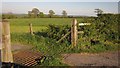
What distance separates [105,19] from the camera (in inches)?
634

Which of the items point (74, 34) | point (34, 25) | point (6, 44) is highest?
point (6, 44)

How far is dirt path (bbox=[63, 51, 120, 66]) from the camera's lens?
10.2 m

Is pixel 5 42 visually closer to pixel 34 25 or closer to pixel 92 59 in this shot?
pixel 92 59

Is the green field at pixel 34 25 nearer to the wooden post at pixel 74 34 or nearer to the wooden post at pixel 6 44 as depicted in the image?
the wooden post at pixel 74 34

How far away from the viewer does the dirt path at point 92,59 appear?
402 inches

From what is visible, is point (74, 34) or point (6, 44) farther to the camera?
point (74, 34)

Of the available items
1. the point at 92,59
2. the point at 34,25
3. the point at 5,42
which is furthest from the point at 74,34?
the point at 34,25

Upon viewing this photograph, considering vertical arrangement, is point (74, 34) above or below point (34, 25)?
above

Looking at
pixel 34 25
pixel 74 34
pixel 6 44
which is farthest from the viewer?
pixel 34 25

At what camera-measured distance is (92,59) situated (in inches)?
439

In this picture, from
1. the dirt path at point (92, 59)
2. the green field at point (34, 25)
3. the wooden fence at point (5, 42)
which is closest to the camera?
the wooden fence at point (5, 42)

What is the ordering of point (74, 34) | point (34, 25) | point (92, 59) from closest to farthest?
point (92, 59), point (74, 34), point (34, 25)

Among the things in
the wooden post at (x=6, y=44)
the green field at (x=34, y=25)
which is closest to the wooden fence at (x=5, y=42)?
the wooden post at (x=6, y=44)

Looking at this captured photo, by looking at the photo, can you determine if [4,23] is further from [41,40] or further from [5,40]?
[41,40]
